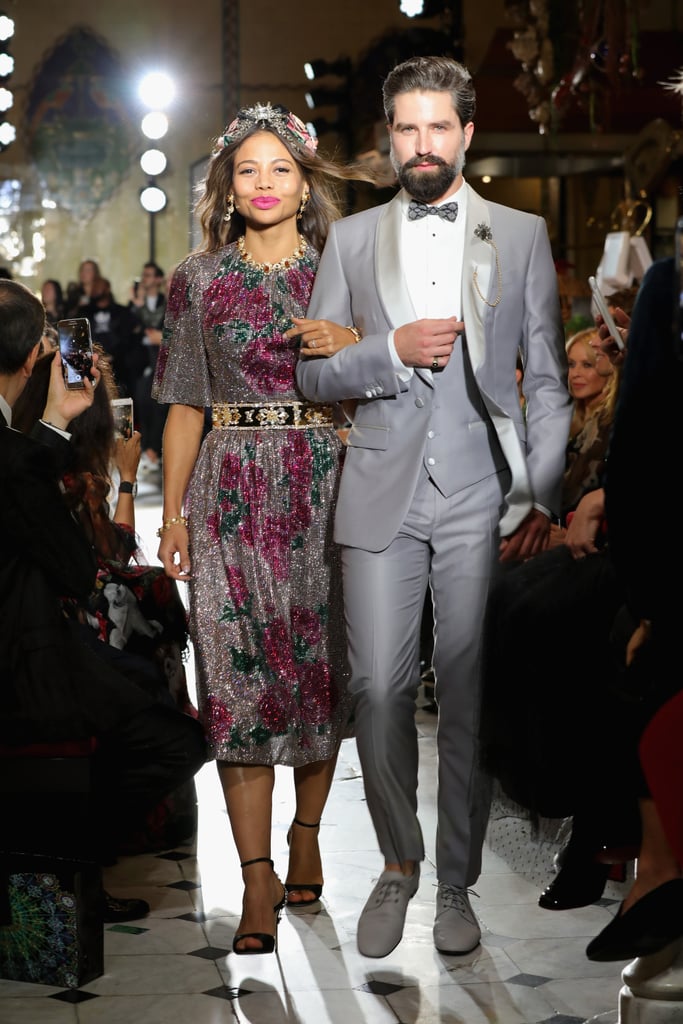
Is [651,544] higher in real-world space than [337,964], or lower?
higher

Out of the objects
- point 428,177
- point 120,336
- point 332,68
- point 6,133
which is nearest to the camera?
point 428,177

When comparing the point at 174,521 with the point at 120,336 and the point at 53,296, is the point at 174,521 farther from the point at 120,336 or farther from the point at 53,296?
the point at 53,296

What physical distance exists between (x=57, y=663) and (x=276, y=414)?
794 millimetres

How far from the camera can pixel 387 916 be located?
324cm

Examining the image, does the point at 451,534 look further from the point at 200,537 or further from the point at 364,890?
the point at 364,890

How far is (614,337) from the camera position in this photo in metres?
3.28

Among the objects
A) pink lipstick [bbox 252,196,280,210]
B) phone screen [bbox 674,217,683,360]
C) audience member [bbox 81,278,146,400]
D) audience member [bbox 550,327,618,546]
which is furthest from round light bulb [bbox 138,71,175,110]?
phone screen [bbox 674,217,683,360]

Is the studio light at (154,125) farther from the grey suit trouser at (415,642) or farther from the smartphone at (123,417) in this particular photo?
the grey suit trouser at (415,642)

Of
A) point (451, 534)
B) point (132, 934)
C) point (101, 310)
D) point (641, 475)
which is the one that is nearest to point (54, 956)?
point (132, 934)

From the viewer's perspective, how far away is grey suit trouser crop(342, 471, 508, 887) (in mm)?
3211

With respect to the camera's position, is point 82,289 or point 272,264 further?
point 82,289

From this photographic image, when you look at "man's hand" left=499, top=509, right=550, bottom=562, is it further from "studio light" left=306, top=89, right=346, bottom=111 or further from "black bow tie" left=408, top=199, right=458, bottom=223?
"studio light" left=306, top=89, right=346, bottom=111

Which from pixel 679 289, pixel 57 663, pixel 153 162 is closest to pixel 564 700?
pixel 679 289

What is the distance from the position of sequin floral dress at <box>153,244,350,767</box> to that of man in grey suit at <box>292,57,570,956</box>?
0.95 ft
